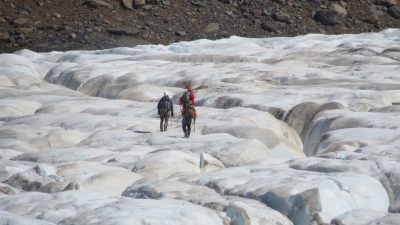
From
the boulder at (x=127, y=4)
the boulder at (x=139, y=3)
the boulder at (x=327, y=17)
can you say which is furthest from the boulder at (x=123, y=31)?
the boulder at (x=327, y=17)

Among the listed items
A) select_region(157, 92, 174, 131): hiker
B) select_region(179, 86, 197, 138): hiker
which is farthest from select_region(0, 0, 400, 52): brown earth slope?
select_region(179, 86, 197, 138): hiker

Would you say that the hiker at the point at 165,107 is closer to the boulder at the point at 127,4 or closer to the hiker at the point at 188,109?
the hiker at the point at 188,109

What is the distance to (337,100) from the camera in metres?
28.5

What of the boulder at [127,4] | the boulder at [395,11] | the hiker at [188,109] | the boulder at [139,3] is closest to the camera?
the hiker at [188,109]

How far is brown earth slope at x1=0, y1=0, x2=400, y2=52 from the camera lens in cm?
5906

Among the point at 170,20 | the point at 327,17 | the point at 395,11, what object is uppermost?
the point at 395,11

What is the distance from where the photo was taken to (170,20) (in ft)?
205

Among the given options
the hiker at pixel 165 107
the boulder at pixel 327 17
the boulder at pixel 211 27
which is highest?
the hiker at pixel 165 107

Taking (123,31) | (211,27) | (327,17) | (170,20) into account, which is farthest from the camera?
(170,20)

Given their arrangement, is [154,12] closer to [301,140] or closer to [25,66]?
[25,66]

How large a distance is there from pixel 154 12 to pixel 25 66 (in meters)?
20.7

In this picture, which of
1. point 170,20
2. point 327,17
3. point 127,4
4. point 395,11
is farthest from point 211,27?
point 395,11

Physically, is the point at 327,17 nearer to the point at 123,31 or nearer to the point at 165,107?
the point at 123,31

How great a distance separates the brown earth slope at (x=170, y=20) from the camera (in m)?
59.1
